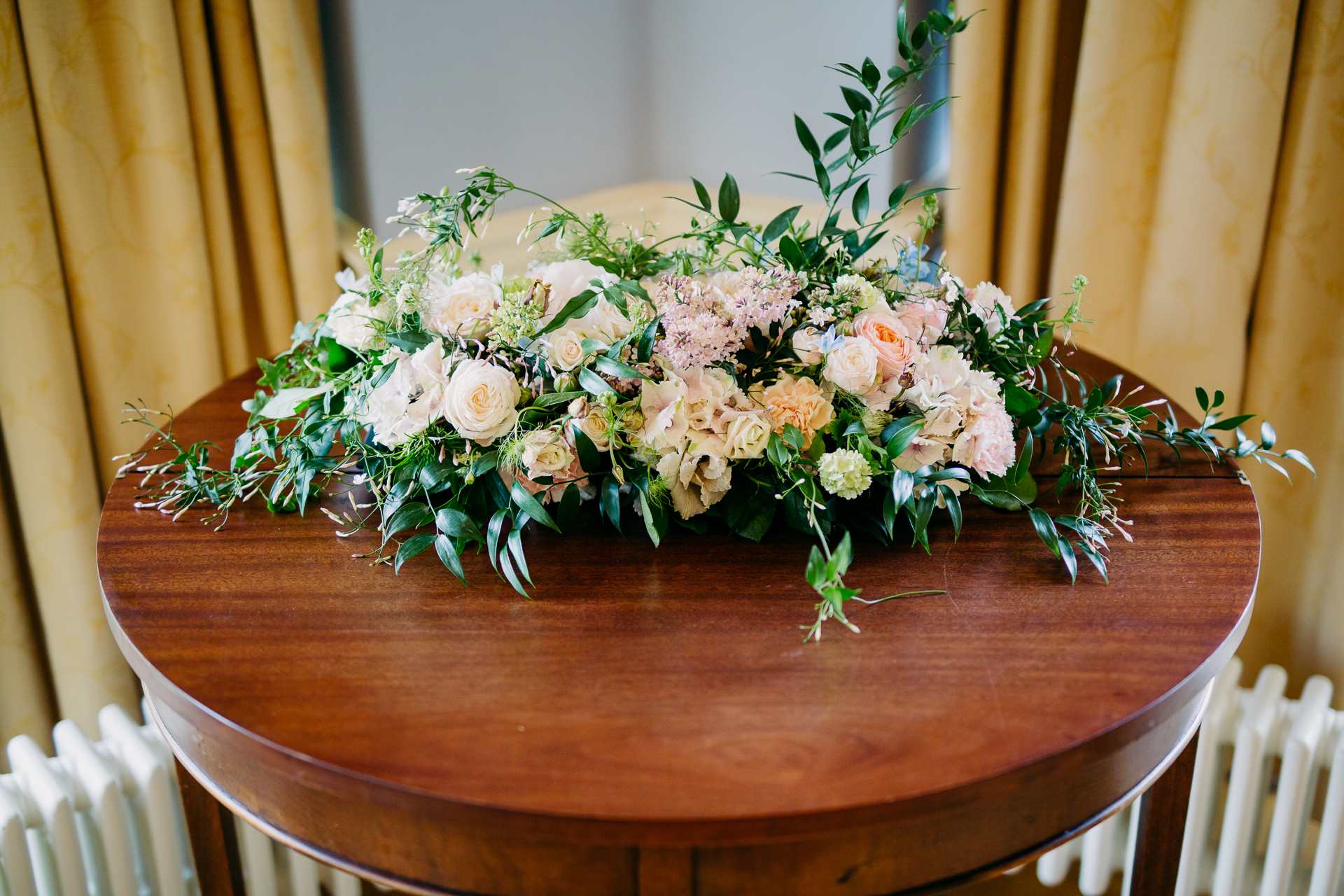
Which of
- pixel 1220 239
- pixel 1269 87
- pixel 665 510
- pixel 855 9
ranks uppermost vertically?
pixel 855 9

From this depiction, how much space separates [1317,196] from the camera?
138cm

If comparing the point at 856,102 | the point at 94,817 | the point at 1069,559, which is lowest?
the point at 94,817

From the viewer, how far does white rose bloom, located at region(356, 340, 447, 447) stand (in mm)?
873

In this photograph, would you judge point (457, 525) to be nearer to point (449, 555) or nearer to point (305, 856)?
point (449, 555)

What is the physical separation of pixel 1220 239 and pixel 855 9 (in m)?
0.67

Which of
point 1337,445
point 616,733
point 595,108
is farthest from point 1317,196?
point 616,733

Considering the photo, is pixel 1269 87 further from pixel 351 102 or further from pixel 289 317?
pixel 289 317

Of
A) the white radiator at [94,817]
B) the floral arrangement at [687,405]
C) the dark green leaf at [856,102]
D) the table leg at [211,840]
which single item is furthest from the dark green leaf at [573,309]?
the white radiator at [94,817]

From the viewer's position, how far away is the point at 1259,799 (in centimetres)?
142

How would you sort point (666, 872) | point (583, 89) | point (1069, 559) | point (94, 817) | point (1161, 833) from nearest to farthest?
point (666, 872) < point (1069, 559) < point (1161, 833) < point (94, 817) < point (583, 89)

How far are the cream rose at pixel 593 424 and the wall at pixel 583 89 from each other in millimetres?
897

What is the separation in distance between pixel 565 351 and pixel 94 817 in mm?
950

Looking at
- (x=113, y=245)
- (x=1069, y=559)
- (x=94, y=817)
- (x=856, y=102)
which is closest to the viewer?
(x=1069, y=559)

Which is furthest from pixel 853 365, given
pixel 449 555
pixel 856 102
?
pixel 449 555
